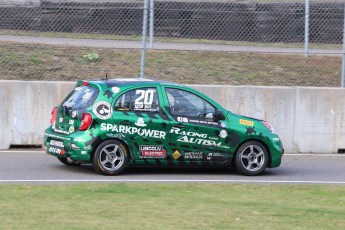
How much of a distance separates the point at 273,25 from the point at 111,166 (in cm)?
724

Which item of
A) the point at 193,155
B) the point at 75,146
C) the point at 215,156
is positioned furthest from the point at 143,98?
the point at 215,156

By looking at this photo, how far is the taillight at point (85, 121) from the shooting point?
12.1 m

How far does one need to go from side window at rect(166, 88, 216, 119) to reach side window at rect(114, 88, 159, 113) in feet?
0.82

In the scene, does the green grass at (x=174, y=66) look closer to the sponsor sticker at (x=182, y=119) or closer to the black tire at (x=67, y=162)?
the black tire at (x=67, y=162)

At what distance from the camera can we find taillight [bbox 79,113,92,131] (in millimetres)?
12102

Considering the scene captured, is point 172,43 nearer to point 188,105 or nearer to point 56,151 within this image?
point 188,105

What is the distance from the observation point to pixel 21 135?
591 inches

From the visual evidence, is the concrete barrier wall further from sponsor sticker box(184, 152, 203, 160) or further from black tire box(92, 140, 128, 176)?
black tire box(92, 140, 128, 176)

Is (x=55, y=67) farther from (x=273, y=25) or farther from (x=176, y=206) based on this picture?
(x=176, y=206)

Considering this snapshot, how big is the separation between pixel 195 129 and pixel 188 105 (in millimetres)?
383

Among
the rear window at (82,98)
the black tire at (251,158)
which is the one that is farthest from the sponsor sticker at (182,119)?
the rear window at (82,98)

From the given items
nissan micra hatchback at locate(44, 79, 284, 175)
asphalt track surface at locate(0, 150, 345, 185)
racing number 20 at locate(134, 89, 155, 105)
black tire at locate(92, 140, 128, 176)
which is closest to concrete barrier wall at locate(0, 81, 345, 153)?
asphalt track surface at locate(0, 150, 345, 185)

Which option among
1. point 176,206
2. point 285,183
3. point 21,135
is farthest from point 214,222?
point 21,135

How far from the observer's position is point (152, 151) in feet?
40.8
